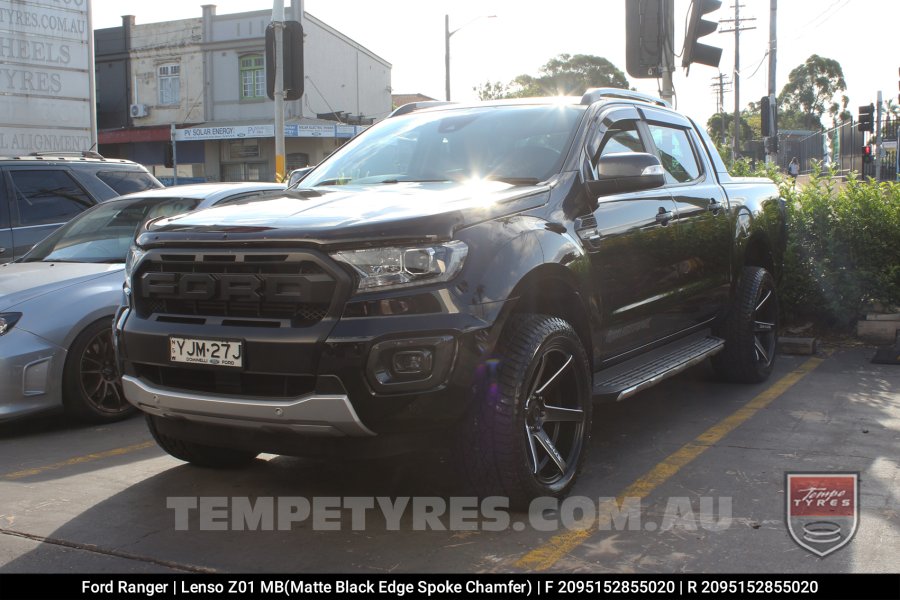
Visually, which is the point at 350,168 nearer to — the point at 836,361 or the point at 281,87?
the point at 836,361

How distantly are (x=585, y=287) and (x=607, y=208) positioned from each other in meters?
0.54

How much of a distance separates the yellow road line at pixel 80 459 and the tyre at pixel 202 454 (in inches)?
25.5

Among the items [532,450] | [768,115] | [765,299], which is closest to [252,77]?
[768,115]

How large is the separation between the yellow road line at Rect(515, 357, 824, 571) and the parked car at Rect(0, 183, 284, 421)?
278cm

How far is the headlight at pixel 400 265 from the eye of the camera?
11.7 ft

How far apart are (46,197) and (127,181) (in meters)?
0.72

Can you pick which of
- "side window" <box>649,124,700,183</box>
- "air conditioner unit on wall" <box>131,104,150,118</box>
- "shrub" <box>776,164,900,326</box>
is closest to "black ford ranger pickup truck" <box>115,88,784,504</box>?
"side window" <box>649,124,700,183</box>

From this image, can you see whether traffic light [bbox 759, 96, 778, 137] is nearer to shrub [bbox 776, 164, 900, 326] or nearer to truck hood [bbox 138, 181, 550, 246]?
shrub [bbox 776, 164, 900, 326]

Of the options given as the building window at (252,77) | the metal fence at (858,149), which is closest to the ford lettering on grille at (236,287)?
the metal fence at (858,149)

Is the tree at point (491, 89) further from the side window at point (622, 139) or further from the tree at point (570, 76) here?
the side window at point (622, 139)

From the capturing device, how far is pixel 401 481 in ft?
14.7

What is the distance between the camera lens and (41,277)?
604cm
